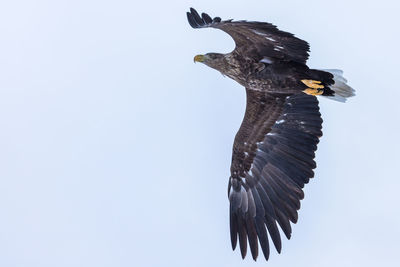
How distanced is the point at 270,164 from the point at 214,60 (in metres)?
2.19

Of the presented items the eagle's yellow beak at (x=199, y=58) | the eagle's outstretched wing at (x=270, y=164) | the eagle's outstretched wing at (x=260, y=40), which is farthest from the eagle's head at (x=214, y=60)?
the eagle's outstretched wing at (x=270, y=164)

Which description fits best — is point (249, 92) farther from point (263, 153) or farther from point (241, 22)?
point (241, 22)

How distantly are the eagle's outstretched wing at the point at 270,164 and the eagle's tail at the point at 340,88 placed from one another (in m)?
0.38

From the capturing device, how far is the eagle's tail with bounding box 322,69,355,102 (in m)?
14.9

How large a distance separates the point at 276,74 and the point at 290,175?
1837 millimetres

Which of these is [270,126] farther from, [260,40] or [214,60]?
[260,40]

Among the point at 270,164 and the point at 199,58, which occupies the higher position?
the point at 199,58

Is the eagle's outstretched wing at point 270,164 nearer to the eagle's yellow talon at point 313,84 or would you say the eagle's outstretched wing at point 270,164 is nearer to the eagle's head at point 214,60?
the eagle's yellow talon at point 313,84

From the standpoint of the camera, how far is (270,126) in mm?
15539

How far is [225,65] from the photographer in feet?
48.1

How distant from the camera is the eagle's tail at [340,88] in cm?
1491

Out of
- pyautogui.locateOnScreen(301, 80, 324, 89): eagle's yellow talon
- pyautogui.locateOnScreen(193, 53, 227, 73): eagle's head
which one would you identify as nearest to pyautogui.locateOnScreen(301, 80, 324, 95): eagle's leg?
Result: pyautogui.locateOnScreen(301, 80, 324, 89): eagle's yellow talon

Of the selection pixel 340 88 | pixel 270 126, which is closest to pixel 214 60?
pixel 270 126

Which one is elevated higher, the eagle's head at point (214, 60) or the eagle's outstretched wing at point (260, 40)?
the eagle's head at point (214, 60)
